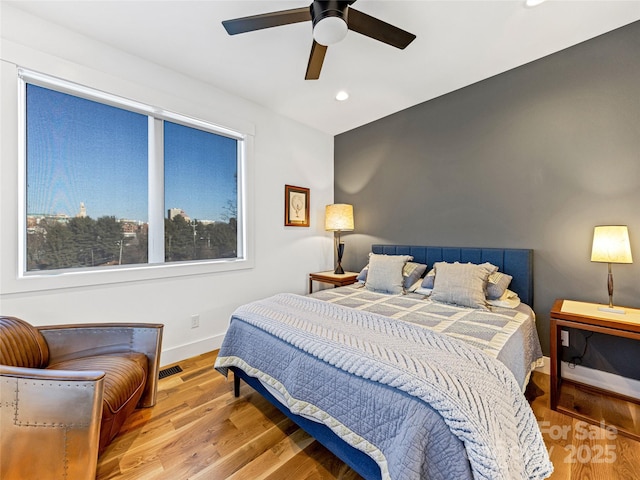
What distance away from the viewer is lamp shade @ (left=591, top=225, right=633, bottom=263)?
5.92 ft

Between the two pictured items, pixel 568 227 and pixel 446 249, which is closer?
pixel 568 227

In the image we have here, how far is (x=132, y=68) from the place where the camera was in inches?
91.5

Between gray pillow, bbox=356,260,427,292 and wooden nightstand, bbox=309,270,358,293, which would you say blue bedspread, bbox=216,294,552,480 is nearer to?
gray pillow, bbox=356,260,427,292

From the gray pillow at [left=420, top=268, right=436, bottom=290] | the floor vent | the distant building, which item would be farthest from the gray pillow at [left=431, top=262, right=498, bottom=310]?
the distant building

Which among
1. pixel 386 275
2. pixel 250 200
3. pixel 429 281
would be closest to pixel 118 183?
pixel 250 200

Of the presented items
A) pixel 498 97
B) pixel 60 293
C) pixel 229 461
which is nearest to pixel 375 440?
pixel 229 461

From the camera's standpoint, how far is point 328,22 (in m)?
1.51

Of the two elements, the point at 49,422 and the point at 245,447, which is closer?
the point at 49,422

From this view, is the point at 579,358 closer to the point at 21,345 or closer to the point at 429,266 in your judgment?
the point at 429,266

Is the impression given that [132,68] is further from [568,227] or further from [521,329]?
[568,227]

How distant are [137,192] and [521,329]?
10.5 ft

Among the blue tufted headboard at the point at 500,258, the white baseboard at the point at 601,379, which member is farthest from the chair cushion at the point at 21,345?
the white baseboard at the point at 601,379

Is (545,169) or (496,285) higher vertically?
(545,169)

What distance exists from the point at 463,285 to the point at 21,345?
2.87m
